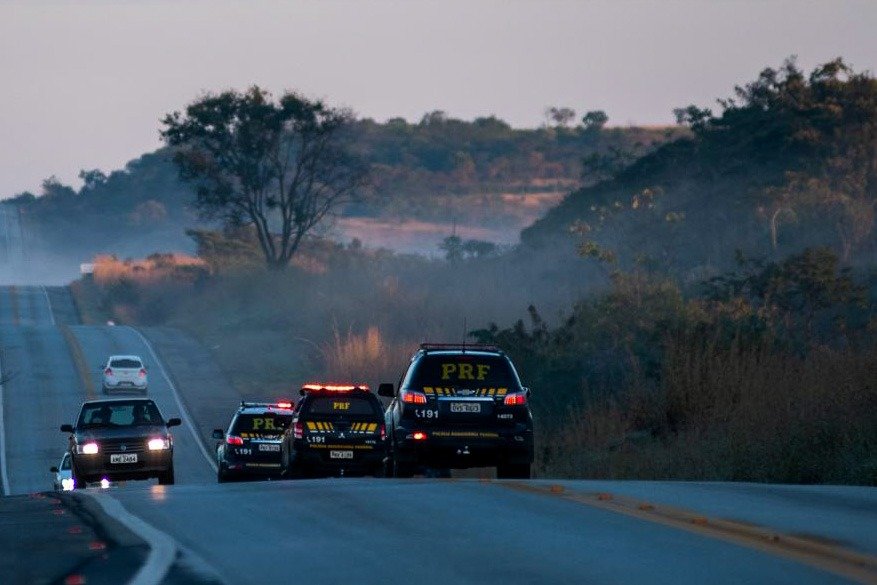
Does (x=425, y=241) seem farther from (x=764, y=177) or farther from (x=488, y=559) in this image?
(x=488, y=559)

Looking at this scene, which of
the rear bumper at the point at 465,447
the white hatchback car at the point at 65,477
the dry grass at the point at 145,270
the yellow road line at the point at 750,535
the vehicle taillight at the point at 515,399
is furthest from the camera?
the dry grass at the point at 145,270

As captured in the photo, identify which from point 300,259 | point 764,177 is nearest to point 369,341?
point 764,177

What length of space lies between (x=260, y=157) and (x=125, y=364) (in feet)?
93.4

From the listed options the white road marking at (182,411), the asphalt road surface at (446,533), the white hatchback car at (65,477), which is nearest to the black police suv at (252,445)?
the white hatchback car at (65,477)

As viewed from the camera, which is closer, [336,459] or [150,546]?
[150,546]

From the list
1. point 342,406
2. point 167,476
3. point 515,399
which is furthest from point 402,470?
point 167,476

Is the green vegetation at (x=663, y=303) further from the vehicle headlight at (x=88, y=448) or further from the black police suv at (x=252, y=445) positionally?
the vehicle headlight at (x=88, y=448)

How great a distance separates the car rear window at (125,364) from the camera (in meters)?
54.2

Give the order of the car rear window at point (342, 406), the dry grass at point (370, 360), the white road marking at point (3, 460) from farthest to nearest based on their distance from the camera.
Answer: the dry grass at point (370, 360)
the white road marking at point (3, 460)
the car rear window at point (342, 406)

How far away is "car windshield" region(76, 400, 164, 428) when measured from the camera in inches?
1085

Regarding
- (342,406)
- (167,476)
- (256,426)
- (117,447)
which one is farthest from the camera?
(256,426)

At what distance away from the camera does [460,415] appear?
64.7 ft

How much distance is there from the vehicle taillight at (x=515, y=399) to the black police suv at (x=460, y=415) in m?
0.01

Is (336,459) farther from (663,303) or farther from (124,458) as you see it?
(663,303)
